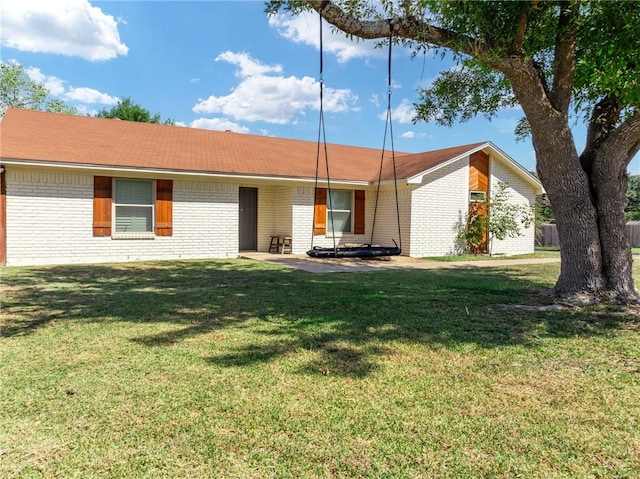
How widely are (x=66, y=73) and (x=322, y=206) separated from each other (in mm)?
18651

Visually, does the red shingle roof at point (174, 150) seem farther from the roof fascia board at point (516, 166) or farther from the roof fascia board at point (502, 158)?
the roof fascia board at point (516, 166)

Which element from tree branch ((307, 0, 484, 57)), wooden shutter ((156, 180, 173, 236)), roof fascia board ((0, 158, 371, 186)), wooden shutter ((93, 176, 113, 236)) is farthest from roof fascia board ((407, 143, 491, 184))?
wooden shutter ((93, 176, 113, 236))

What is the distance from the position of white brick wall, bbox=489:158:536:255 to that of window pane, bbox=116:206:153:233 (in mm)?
12097

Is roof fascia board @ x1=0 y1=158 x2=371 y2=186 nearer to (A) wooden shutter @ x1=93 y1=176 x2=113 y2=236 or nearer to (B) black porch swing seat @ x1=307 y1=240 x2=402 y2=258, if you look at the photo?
(A) wooden shutter @ x1=93 y1=176 x2=113 y2=236

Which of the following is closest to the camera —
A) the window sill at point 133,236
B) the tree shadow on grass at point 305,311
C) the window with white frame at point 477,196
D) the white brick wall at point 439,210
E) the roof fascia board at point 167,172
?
the tree shadow on grass at point 305,311

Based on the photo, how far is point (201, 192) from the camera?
13.3m

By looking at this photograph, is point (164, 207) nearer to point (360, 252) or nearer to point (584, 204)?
point (360, 252)

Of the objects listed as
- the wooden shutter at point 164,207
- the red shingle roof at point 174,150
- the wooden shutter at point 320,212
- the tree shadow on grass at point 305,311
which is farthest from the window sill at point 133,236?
the wooden shutter at point 320,212

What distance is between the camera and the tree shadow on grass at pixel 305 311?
4.36m

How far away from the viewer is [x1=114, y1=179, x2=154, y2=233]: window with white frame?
40.3 ft

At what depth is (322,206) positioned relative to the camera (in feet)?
50.0

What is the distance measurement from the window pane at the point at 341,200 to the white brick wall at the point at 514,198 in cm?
545

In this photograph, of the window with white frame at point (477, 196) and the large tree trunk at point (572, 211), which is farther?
the window with white frame at point (477, 196)

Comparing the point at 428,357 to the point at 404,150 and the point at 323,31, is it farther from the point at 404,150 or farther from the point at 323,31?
the point at 404,150
